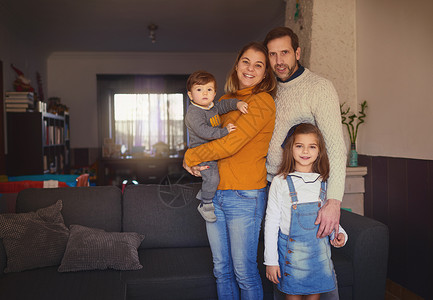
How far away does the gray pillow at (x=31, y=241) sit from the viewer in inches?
84.4

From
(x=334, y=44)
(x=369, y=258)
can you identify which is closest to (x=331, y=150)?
(x=369, y=258)

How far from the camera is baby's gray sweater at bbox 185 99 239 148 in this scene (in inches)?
64.3

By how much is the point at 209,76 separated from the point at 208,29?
4393 millimetres

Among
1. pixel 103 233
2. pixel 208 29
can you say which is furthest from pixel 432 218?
pixel 208 29

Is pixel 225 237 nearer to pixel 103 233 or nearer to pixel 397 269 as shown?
pixel 103 233

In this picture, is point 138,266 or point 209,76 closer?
point 209,76

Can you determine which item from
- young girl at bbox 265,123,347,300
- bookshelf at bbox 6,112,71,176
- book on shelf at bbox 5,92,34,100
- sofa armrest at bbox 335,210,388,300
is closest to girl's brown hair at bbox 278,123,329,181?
young girl at bbox 265,123,347,300

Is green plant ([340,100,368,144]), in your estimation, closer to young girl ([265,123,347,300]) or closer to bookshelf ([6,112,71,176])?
young girl ([265,123,347,300])

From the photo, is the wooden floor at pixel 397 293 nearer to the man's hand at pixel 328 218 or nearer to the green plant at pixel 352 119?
the green plant at pixel 352 119

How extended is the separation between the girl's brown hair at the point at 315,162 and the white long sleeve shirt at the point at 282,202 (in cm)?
3

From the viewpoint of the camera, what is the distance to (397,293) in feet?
9.12

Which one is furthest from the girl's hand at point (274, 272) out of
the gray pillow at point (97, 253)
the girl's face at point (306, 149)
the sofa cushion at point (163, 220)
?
the sofa cushion at point (163, 220)

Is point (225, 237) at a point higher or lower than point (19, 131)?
lower

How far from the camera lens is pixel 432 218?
8.07 feet
